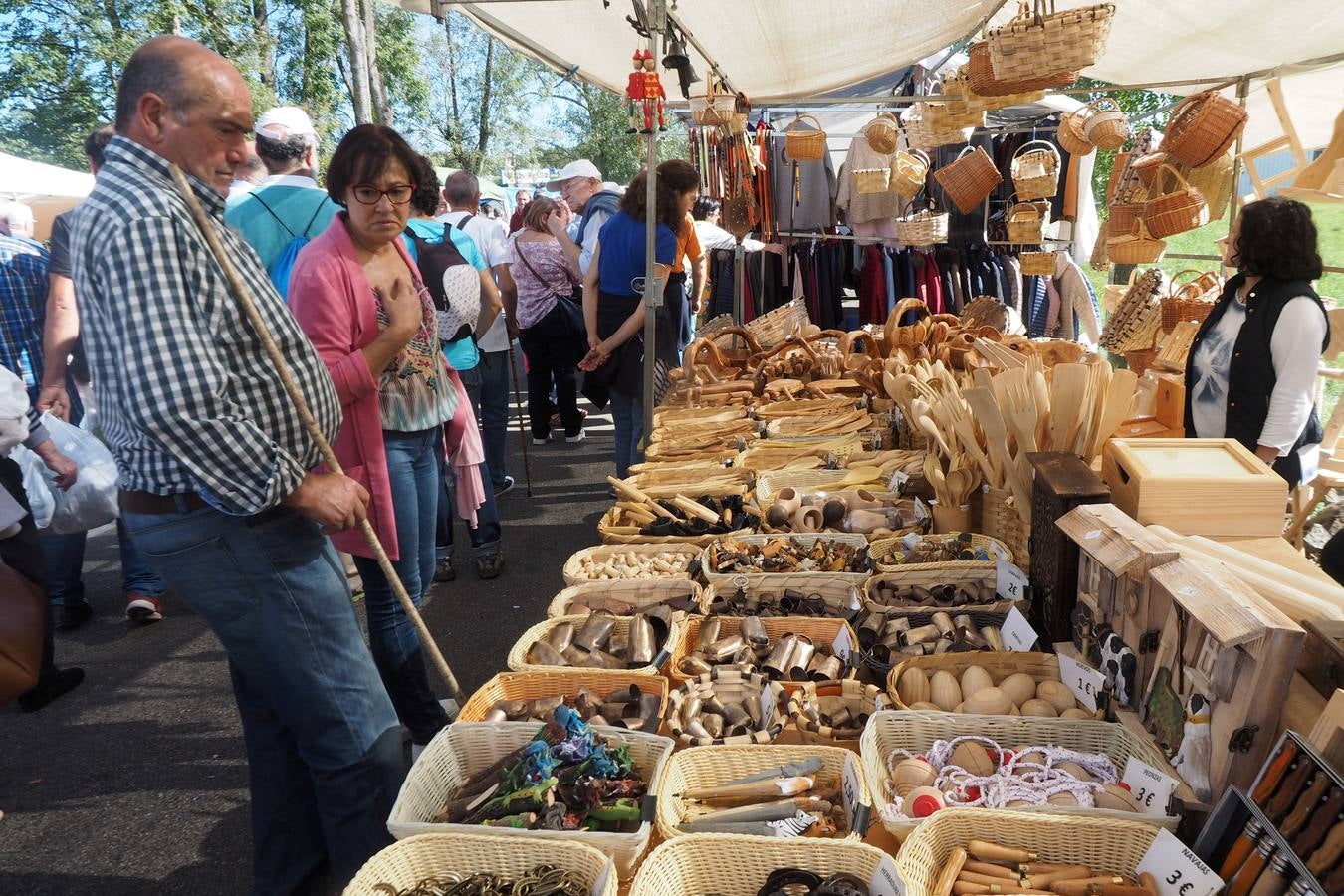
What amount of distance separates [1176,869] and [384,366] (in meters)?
2.10

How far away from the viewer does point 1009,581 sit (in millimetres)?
2314

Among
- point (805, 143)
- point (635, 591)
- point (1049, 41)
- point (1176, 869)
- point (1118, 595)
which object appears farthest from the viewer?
point (805, 143)

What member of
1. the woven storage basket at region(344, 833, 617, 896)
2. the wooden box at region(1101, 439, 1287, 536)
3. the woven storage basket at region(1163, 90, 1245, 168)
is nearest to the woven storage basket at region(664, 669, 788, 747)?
the woven storage basket at region(344, 833, 617, 896)

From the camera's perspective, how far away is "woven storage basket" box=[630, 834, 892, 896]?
1.44 metres

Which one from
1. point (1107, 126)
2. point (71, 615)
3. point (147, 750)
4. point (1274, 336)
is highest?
point (1107, 126)

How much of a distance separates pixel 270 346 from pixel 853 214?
694 cm

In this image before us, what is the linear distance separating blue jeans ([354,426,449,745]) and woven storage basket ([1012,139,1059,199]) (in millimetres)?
5569

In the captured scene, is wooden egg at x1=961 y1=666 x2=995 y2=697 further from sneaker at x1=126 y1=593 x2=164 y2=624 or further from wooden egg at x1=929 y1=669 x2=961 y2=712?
sneaker at x1=126 y1=593 x2=164 y2=624

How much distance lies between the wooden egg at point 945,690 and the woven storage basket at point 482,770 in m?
0.63

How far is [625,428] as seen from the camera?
16.9 feet

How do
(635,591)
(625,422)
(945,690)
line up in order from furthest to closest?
(625,422) → (635,591) → (945,690)

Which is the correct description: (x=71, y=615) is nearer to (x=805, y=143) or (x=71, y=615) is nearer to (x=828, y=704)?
(x=828, y=704)

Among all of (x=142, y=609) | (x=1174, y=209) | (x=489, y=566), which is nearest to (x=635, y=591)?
(x=489, y=566)

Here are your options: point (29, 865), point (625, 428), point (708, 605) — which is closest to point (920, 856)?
point (708, 605)
